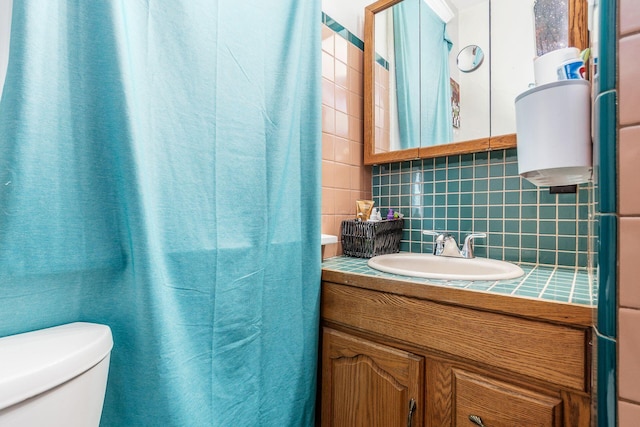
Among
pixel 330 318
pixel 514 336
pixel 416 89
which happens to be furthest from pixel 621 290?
pixel 416 89

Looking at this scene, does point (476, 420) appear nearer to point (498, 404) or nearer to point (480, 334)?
point (498, 404)

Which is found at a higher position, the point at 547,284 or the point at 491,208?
the point at 491,208

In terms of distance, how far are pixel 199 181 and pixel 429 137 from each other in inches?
36.2

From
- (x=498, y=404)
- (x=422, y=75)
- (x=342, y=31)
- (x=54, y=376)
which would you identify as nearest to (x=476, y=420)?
(x=498, y=404)

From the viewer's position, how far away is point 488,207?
1.13 m

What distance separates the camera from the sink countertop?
61cm

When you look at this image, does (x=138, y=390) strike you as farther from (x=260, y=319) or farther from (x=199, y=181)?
(x=199, y=181)

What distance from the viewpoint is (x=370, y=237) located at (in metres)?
1.21

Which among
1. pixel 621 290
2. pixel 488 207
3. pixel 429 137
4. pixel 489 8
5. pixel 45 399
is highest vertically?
pixel 489 8

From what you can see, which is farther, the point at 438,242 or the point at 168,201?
the point at 438,242

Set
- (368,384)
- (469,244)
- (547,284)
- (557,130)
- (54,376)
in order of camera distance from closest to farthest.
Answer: (54,376) < (557,130) < (547,284) < (368,384) < (469,244)

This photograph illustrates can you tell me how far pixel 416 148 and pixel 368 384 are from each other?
2.94ft

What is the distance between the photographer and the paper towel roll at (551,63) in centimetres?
73

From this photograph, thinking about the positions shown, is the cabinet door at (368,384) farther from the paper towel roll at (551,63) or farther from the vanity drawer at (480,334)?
the paper towel roll at (551,63)
